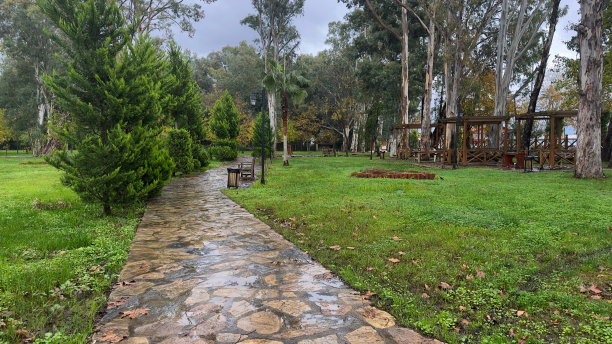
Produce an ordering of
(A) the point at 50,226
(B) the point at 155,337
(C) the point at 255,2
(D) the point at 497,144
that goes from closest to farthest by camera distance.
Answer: (B) the point at 155,337 < (A) the point at 50,226 < (D) the point at 497,144 < (C) the point at 255,2

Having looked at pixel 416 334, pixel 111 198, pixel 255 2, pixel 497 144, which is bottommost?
pixel 416 334

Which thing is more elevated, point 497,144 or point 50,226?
point 497,144

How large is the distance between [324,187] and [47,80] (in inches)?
308

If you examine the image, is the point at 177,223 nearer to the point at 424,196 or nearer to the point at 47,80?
the point at 47,80

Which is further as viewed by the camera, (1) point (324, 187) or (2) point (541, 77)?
(2) point (541, 77)

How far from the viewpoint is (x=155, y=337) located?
9.37 feet

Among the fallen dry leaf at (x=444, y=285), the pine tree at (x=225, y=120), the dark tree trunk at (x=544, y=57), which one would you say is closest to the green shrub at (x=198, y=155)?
the pine tree at (x=225, y=120)

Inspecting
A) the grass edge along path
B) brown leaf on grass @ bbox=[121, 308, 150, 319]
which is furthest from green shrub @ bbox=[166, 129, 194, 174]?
brown leaf on grass @ bbox=[121, 308, 150, 319]

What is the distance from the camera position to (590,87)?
513 inches

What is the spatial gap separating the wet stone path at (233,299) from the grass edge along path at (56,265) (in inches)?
8.9

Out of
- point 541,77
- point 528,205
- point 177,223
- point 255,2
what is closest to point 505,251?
point 528,205

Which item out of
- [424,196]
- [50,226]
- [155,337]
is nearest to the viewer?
[155,337]

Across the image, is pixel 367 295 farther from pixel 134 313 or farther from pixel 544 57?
pixel 544 57

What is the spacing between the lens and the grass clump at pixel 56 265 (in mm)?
3053
